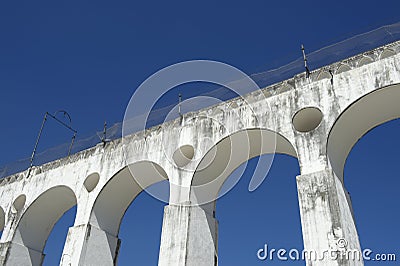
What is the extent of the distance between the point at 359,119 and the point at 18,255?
14.8 meters

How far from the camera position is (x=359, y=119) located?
11.4 metres

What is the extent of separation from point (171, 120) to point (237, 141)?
318 cm

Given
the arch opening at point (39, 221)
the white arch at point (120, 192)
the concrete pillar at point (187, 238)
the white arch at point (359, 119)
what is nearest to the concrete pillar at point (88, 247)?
the white arch at point (120, 192)

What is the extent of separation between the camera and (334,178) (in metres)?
10.1

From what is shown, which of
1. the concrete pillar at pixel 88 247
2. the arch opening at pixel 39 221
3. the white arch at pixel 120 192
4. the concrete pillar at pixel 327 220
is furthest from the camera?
the arch opening at pixel 39 221

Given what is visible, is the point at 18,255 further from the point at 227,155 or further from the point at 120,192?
the point at 227,155

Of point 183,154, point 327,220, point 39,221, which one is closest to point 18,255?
point 39,221

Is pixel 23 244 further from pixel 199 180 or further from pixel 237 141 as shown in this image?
pixel 237 141

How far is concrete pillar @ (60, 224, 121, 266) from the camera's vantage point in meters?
13.8

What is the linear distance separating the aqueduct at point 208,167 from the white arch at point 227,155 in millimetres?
38

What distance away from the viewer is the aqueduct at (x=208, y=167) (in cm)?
1050

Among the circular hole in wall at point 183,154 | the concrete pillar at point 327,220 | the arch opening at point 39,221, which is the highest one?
the circular hole in wall at point 183,154

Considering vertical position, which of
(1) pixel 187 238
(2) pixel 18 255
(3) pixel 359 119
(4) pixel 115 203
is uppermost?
(3) pixel 359 119

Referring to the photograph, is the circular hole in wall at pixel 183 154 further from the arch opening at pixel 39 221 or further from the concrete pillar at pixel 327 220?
the arch opening at pixel 39 221
